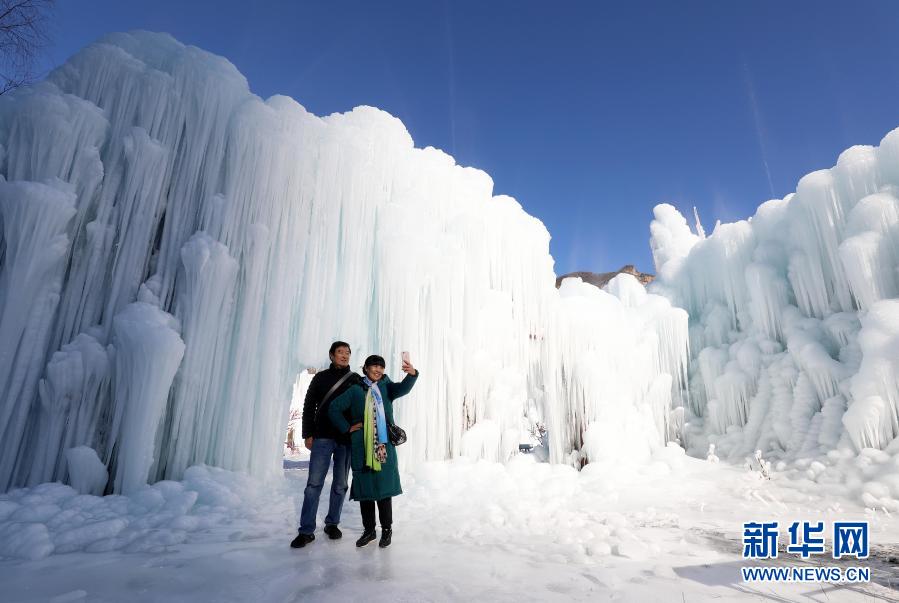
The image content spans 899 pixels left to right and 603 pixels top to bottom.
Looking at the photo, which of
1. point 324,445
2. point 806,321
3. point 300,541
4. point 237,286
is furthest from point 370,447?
point 806,321

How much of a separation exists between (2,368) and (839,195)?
12877mm

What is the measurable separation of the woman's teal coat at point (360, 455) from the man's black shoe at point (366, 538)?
0.27 metres

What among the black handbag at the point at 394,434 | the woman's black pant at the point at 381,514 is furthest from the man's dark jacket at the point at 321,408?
the woman's black pant at the point at 381,514

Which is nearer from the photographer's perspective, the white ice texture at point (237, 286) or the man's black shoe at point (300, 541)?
the man's black shoe at point (300, 541)

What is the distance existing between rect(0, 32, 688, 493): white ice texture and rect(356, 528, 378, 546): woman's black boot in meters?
3.07

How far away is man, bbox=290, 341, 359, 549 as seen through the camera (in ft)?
10.6

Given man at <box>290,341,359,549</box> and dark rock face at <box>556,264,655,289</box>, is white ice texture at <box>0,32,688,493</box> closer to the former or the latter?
man at <box>290,341,359,549</box>

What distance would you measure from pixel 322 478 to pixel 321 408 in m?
0.51

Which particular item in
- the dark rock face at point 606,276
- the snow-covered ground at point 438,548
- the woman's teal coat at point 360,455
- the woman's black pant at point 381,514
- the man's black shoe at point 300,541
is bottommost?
the snow-covered ground at point 438,548

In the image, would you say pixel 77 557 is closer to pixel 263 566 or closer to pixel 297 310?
pixel 263 566

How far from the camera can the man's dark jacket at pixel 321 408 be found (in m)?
3.33

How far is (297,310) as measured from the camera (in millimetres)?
6863

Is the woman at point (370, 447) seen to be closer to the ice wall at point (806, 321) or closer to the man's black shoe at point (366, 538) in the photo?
the man's black shoe at point (366, 538)

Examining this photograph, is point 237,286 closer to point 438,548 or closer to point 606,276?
point 438,548
